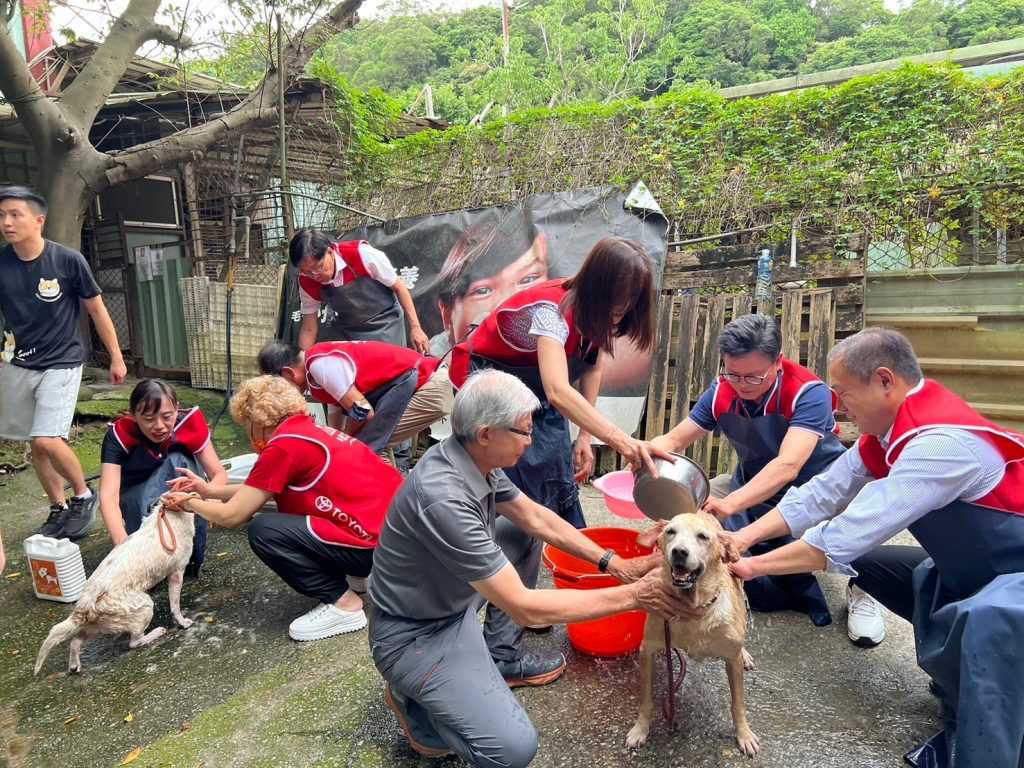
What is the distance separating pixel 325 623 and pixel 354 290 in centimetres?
261

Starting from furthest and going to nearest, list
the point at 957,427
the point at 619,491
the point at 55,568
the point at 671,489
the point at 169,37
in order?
the point at 169,37, the point at 55,568, the point at 619,491, the point at 671,489, the point at 957,427

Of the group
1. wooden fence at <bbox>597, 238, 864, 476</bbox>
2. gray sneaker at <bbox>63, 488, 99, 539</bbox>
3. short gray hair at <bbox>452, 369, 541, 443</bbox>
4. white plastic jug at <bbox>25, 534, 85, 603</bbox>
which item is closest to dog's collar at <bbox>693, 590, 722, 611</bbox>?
short gray hair at <bbox>452, 369, 541, 443</bbox>

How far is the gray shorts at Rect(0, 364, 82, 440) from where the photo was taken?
174 inches

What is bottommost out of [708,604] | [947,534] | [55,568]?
[55,568]

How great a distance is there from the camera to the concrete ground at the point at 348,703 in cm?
245

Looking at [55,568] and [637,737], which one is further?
[55,568]

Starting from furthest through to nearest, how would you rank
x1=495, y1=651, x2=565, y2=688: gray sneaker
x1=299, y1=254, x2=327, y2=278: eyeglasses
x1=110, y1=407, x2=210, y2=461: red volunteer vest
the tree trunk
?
the tree trunk, x1=299, y1=254, x2=327, y2=278: eyeglasses, x1=110, y1=407, x2=210, y2=461: red volunteer vest, x1=495, y1=651, x2=565, y2=688: gray sneaker

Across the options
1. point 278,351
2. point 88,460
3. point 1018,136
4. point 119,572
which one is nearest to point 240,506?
point 119,572

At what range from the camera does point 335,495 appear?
3.24 metres

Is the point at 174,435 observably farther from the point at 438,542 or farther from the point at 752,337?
the point at 752,337

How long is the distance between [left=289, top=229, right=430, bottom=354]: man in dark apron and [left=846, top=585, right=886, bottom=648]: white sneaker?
3.40 m

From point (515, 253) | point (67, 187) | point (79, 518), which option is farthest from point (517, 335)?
point (67, 187)

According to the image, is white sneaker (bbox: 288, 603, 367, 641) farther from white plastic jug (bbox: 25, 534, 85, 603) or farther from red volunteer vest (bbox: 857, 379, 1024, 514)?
red volunteer vest (bbox: 857, 379, 1024, 514)

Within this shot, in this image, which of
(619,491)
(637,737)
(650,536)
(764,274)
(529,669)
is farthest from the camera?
(764,274)
